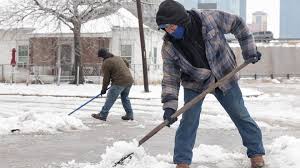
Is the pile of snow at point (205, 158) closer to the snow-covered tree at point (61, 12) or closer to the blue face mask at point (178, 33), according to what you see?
the blue face mask at point (178, 33)

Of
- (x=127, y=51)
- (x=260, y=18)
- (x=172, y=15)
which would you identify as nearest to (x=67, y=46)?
(x=127, y=51)

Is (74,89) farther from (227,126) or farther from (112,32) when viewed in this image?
(227,126)

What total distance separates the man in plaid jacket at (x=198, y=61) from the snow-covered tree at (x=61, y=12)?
2223 cm

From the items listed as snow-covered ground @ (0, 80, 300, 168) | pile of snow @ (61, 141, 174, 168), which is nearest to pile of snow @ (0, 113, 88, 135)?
snow-covered ground @ (0, 80, 300, 168)

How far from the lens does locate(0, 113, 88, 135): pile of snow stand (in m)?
8.88

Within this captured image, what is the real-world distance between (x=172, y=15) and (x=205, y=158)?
1992 mm

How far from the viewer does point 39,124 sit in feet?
29.8

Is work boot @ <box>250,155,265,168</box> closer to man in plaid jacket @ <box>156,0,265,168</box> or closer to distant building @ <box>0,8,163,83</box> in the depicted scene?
man in plaid jacket @ <box>156,0,265,168</box>

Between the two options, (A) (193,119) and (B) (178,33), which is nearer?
(B) (178,33)

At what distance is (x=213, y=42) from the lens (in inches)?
192

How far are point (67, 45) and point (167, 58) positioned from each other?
26.8 meters

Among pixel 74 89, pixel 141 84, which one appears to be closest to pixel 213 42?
pixel 74 89

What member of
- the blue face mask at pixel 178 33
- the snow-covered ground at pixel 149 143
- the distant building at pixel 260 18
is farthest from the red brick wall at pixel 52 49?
the distant building at pixel 260 18

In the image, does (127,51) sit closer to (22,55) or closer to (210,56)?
(22,55)
